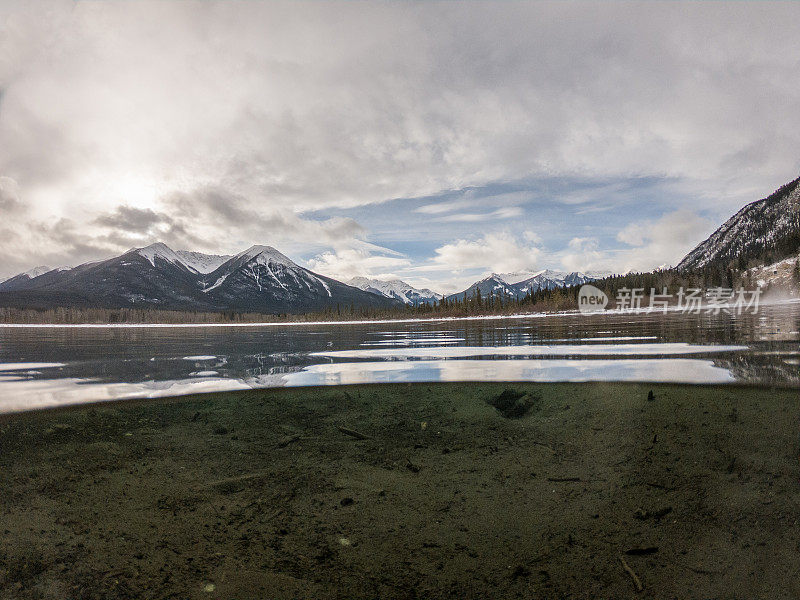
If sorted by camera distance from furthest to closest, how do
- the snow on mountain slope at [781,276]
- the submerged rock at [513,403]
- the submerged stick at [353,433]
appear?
the snow on mountain slope at [781,276] → the submerged rock at [513,403] → the submerged stick at [353,433]

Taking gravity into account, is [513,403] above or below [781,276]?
below

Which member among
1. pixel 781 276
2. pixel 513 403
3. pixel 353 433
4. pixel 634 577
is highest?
pixel 781 276

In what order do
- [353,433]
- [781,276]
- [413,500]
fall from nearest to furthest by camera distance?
1. [413,500]
2. [353,433]
3. [781,276]

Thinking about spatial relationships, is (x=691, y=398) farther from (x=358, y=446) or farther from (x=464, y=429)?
(x=358, y=446)

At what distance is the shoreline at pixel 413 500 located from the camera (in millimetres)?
4203

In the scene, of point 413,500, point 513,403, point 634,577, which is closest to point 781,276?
point 513,403

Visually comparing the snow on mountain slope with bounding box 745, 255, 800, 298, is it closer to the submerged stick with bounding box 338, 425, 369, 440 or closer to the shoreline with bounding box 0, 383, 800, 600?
the shoreline with bounding box 0, 383, 800, 600

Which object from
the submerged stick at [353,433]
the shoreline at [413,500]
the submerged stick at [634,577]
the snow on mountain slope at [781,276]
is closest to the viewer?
the submerged stick at [634,577]

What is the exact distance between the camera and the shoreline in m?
4.20

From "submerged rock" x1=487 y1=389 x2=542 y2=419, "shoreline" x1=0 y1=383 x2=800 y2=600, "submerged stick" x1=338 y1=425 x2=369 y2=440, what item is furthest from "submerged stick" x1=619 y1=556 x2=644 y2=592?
"submerged stick" x1=338 y1=425 x2=369 y2=440

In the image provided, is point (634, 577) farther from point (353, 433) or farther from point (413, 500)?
point (353, 433)

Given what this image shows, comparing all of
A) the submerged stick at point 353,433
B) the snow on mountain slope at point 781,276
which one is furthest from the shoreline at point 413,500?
the snow on mountain slope at point 781,276

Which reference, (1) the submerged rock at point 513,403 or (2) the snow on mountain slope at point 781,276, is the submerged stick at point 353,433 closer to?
(1) the submerged rock at point 513,403

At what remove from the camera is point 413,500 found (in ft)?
18.6
